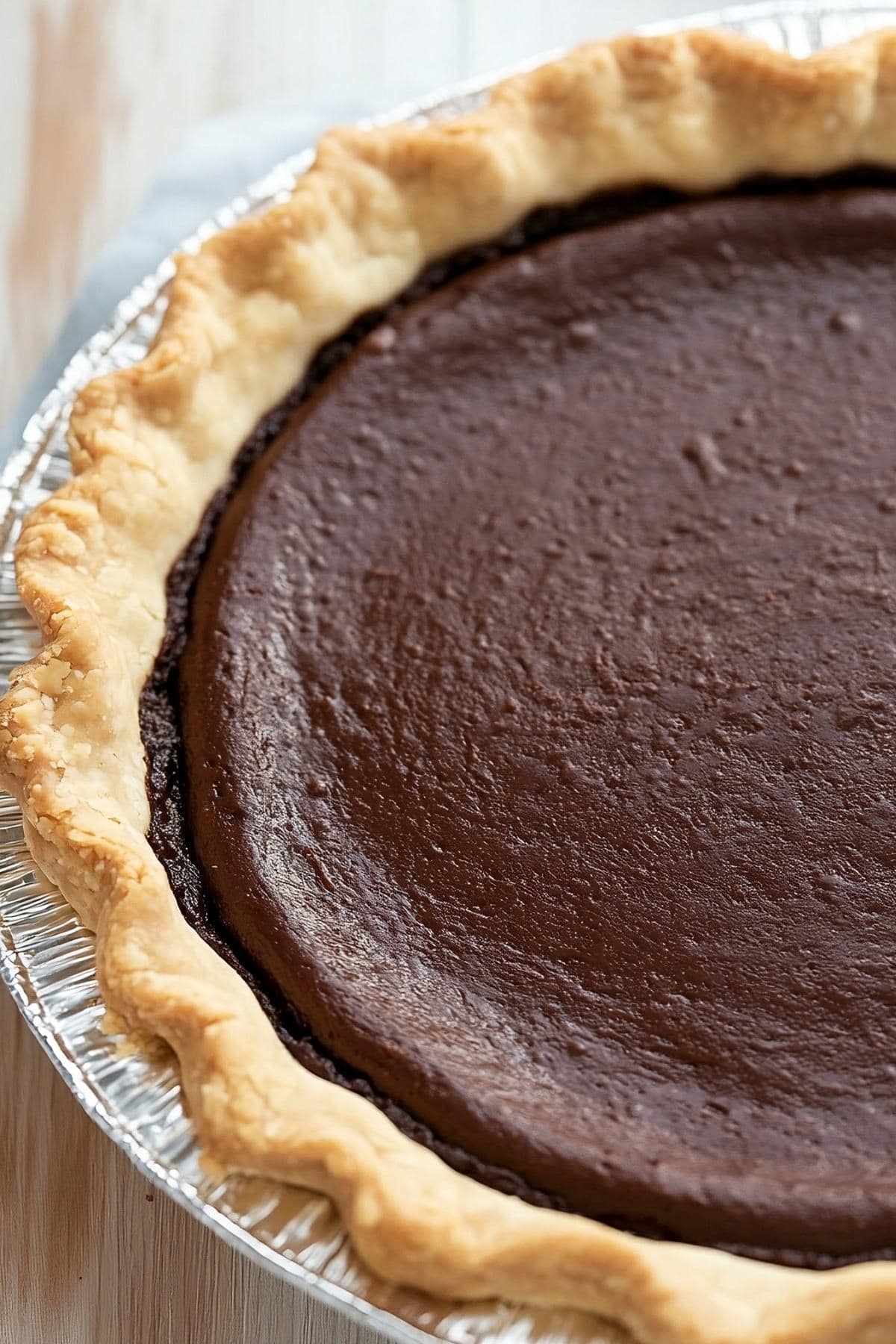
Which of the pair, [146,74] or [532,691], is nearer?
[532,691]

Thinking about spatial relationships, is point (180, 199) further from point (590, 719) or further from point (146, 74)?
point (590, 719)

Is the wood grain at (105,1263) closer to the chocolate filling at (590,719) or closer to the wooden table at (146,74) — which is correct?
the chocolate filling at (590,719)

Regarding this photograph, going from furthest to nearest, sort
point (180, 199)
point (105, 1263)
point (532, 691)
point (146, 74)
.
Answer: point (146, 74), point (180, 199), point (532, 691), point (105, 1263)

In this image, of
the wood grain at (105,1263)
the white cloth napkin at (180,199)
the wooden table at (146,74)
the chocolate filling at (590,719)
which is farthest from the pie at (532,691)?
the wooden table at (146,74)

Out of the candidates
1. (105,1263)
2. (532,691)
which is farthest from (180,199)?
(105,1263)

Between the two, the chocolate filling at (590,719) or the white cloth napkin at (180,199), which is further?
the white cloth napkin at (180,199)

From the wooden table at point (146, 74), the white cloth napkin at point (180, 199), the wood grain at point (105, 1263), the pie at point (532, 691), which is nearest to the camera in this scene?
the pie at point (532, 691)

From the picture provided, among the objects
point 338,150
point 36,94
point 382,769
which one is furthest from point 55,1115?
point 36,94

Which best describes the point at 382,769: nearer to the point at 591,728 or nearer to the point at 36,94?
the point at 591,728
